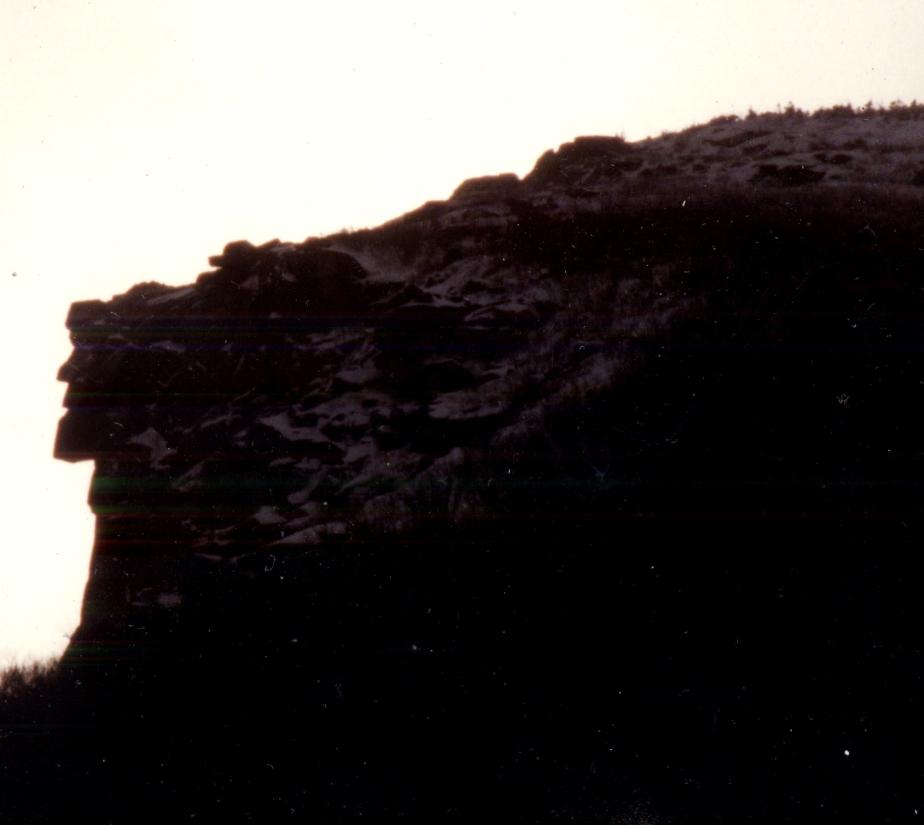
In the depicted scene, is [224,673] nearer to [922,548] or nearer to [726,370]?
[726,370]

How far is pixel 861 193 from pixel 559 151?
8.66 meters

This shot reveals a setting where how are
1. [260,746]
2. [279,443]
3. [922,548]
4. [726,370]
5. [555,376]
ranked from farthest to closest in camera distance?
1. [279,443]
2. [555,376]
3. [726,370]
4. [260,746]
5. [922,548]

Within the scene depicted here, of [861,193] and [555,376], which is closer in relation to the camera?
[555,376]

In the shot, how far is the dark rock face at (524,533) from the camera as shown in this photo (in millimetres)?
7223

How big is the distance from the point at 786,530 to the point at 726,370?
85.0 inches

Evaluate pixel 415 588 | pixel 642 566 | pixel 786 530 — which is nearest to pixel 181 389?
pixel 415 588

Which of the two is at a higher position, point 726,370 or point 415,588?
point 726,370

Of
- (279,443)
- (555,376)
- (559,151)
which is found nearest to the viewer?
(555,376)

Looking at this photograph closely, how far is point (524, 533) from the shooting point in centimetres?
857

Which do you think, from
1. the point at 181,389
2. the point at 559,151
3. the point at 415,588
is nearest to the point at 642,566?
the point at 415,588

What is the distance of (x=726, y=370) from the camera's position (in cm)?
930

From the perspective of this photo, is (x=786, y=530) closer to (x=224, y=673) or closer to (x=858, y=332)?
(x=858, y=332)

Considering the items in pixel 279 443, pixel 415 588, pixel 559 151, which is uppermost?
pixel 559 151

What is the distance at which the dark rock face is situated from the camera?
7.22m
